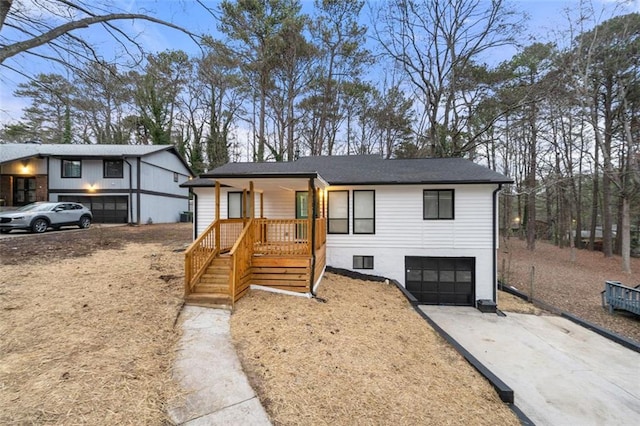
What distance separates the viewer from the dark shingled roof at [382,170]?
8.78m

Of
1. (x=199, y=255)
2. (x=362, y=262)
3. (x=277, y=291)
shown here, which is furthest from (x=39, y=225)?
(x=362, y=262)

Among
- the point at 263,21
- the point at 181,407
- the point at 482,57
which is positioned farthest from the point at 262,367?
the point at 482,57

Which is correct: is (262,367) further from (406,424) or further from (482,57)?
(482,57)

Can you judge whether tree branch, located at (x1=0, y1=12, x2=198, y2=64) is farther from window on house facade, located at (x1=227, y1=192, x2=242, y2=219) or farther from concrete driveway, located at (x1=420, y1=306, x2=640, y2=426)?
concrete driveway, located at (x1=420, y1=306, x2=640, y2=426)

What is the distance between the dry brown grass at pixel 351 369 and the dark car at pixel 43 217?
42.5 feet

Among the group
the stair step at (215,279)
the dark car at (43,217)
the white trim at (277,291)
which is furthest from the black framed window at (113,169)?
the white trim at (277,291)

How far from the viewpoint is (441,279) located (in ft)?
30.3

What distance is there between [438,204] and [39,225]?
17.0m

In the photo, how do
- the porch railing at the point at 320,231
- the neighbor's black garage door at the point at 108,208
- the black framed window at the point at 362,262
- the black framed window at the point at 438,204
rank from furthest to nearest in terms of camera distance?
the neighbor's black garage door at the point at 108,208 < the black framed window at the point at 362,262 < the black framed window at the point at 438,204 < the porch railing at the point at 320,231

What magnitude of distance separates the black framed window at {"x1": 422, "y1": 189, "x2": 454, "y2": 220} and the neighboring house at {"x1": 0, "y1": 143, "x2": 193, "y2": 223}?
698 inches

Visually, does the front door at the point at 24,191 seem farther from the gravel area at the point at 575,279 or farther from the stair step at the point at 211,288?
the gravel area at the point at 575,279

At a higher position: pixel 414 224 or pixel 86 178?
pixel 86 178

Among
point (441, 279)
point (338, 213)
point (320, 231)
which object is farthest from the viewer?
point (338, 213)

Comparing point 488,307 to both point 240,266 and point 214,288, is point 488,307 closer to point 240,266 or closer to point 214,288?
point 240,266
